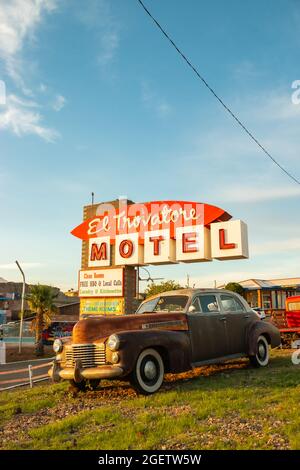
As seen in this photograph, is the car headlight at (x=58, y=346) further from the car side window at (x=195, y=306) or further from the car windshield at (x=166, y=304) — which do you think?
the car side window at (x=195, y=306)

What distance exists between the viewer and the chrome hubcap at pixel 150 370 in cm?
677

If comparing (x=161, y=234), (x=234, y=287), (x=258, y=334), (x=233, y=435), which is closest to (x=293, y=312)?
(x=161, y=234)

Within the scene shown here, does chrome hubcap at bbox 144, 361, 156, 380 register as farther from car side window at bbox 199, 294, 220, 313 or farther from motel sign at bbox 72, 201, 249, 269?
motel sign at bbox 72, 201, 249, 269

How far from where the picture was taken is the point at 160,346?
703 cm

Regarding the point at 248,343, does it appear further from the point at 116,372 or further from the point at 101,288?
the point at 101,288

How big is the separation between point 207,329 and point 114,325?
2.00 m

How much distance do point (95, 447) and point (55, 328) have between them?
1448 inches

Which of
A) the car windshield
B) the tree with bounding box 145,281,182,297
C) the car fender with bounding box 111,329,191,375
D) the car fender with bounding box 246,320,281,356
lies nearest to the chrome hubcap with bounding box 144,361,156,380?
the car fender with bounding box 111,329,191,375

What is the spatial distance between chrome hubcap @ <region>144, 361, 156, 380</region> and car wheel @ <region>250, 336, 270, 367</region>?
3.16 m

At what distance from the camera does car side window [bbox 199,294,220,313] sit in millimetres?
8281

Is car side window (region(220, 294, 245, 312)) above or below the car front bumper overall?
above

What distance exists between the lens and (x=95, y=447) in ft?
14.0

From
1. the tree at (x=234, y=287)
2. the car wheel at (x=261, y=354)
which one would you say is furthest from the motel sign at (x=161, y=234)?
the tree at (x=234, y=287)

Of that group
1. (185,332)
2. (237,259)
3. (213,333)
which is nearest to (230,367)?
(213,333)
